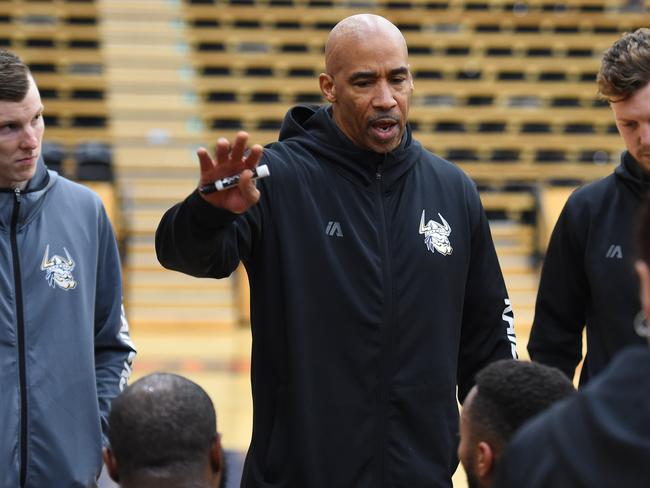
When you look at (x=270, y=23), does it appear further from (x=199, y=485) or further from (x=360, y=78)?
(x=199, y=485)

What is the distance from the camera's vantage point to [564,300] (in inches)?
112

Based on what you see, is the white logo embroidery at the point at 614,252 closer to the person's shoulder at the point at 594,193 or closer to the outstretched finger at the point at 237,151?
the person's shoulder at the point at 594,193

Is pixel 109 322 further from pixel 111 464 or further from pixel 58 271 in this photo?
pixel 111 464

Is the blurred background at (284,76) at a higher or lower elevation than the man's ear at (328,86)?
lower

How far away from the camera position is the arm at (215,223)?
2244 mm

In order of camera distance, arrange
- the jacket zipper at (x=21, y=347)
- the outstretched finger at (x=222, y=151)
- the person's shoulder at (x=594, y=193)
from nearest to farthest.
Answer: the outstretched finger at (x=222, y=151) < the jacket zipper at (x=21, y=347) < the person's shoulder at (x=594, y=193)

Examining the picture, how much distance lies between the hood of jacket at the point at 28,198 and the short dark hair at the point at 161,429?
0.82 m

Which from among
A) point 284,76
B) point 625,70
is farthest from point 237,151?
point 284,76

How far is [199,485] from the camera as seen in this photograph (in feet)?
5.84

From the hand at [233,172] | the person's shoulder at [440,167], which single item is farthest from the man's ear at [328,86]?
the hand at [233,172]

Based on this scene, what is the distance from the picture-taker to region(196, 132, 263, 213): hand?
2229 mm

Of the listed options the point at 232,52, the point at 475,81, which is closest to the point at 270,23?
the point at 232,52

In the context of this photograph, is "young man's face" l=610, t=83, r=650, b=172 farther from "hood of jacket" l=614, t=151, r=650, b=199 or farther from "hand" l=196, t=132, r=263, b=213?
"hand" l=196, t=132, r=263, b=213

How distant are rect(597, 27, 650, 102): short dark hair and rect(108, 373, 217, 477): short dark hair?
4.34 feet
